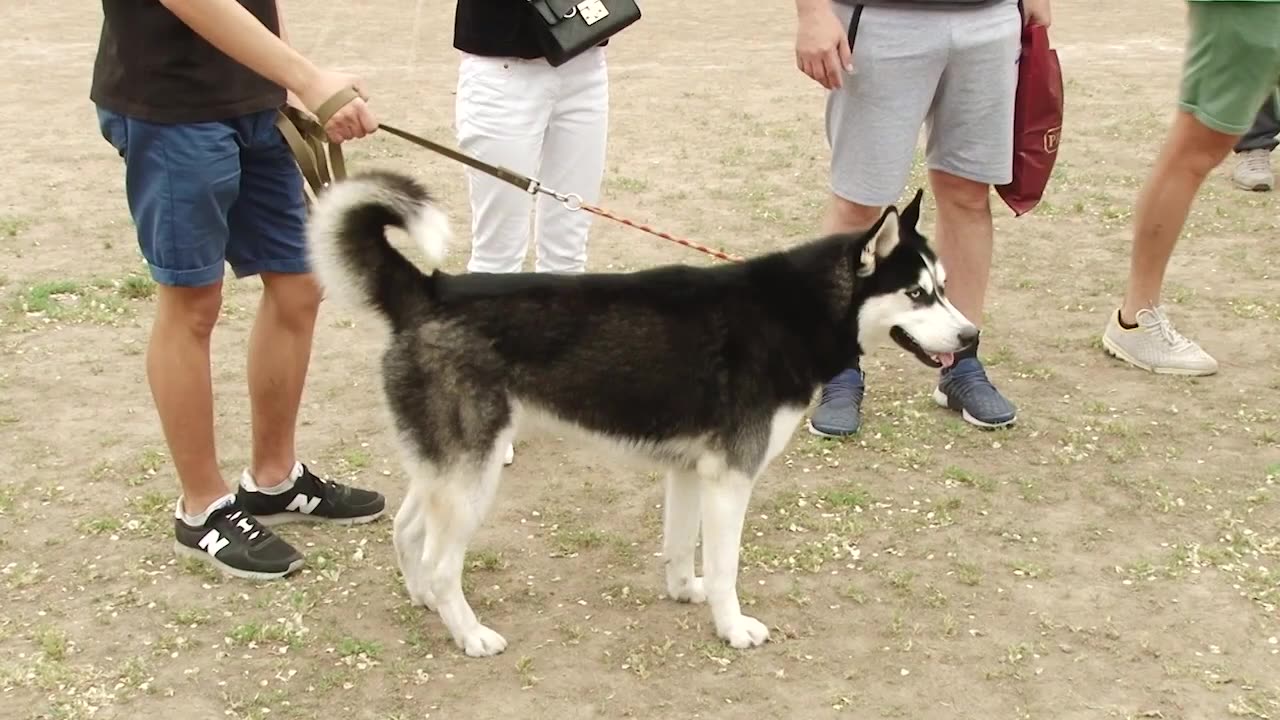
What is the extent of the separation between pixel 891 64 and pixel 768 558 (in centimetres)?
197

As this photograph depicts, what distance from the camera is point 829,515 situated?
4.52 m

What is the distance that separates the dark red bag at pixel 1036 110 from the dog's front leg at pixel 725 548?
2.29 meters

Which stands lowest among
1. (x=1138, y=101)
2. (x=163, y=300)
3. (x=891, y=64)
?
(x=1138, y=101)

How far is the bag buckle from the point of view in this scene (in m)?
4.27

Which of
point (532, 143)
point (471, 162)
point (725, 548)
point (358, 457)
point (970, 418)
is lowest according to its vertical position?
point (358, 457)

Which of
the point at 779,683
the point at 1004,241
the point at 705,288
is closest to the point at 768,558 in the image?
the point at 779,683

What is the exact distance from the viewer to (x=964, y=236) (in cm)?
525

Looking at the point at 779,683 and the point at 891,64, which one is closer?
the point at 779,683

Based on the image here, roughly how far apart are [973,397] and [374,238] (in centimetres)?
287

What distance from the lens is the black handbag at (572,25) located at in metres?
4.21

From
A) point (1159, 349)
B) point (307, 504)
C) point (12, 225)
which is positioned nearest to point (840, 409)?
point (1159, 349)

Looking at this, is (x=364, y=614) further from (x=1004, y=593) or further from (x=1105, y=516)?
(x=1105, y=516)

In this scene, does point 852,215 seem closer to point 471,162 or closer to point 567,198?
point 567,198

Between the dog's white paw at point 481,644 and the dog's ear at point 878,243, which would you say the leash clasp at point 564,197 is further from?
the dog's white paw at point 481,644
